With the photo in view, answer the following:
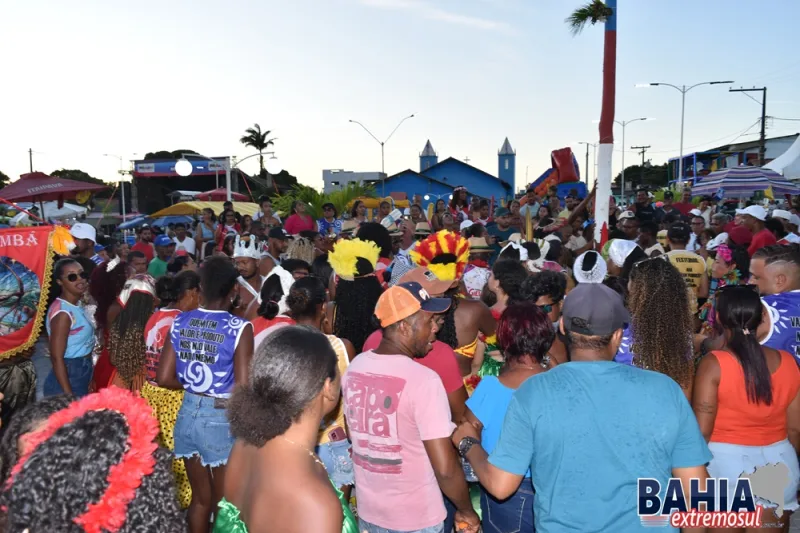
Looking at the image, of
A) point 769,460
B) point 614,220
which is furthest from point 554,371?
point 614,220

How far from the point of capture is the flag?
4.55 meters

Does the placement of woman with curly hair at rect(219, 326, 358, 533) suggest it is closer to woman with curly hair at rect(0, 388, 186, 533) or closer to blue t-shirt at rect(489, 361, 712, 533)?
woman with curly hair at rect(0, 388, 186, 533)

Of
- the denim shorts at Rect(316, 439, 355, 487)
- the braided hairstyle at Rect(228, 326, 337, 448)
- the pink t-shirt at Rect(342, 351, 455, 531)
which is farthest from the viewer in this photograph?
the denim shorts at Rect(316, 439, 355, 487)

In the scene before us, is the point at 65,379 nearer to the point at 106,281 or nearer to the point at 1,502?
the point at 106,281

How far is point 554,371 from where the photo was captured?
8.80 feet

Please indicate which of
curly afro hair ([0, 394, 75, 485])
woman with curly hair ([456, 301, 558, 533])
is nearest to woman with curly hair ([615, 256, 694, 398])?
woman with curly hair ([456, 301, 558, 533])

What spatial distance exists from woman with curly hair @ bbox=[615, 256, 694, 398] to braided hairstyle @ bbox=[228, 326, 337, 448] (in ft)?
7.46

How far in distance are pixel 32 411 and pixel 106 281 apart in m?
4.20

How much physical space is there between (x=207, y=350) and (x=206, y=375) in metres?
0.17

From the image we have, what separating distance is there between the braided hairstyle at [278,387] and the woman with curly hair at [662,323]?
2.28 m

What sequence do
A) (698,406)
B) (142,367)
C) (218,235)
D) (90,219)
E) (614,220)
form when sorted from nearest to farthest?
(698,406) → (142,367) → (218,235) → (614,220) → (90,219)

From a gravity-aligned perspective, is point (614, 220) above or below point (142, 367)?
above

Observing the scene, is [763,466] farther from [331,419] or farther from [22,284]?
[22,284]

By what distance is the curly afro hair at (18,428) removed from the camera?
2.25m
